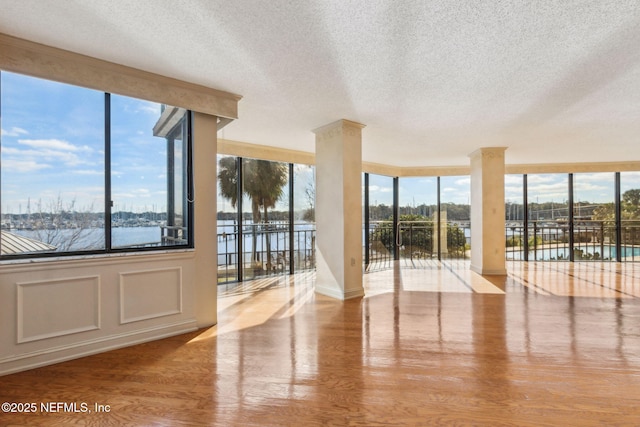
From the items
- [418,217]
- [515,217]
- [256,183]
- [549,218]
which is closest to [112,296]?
[256,183]

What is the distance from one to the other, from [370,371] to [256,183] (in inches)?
175

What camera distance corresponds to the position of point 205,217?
3518 mm

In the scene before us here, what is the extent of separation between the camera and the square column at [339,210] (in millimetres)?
4672

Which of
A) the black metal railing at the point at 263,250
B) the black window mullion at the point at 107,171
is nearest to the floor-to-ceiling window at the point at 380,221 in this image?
the black metal railing at the point at 263,250

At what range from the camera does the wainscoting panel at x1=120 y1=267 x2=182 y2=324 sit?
3.01m

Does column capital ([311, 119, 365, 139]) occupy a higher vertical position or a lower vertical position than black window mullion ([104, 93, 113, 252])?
higher

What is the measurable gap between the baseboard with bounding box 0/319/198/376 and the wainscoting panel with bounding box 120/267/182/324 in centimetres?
14

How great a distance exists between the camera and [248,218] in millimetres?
6074

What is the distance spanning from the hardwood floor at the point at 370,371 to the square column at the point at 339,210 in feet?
1.65

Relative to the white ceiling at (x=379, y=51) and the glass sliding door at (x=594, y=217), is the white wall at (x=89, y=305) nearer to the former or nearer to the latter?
the white ceiling at (x=379, y=51)

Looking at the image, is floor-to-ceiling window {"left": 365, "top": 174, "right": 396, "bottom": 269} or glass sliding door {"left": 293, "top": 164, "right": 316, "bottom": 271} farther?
floor-to-ceiling window {"left": 365, "top": 174, "right": 396, "bottom": 269}

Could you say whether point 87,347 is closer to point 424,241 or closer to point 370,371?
point 370,371

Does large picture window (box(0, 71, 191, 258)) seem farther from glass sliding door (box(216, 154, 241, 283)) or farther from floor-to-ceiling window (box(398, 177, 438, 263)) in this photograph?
floor-to-ceiling window (box(398, 177, 438, 263))

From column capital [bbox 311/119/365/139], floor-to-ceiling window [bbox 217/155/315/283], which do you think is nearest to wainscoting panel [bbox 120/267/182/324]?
floor-to-ceiling window [bbox 217/155/315/283]
